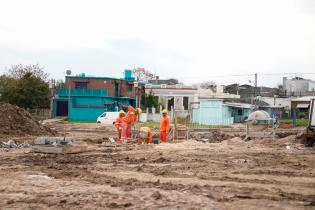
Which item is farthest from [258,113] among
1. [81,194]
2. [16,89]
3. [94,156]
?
[16,89]

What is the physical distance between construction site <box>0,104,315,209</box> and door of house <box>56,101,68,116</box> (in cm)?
4396

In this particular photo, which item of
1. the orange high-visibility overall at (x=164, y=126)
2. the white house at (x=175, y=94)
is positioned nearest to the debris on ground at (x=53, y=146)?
the orange high-visibility overall at (x=164, y=126)

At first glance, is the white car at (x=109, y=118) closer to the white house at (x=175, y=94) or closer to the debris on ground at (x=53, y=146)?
the white house at (x=175, y=94)

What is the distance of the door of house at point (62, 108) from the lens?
63347mm

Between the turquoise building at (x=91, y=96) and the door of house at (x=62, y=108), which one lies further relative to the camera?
the door of house at (x=62, y=108)

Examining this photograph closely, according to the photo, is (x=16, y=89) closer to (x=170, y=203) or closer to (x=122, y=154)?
(x=122, y=154)

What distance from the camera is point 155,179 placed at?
11211 millimetres

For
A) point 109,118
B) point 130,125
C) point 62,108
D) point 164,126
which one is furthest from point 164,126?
point 62,108

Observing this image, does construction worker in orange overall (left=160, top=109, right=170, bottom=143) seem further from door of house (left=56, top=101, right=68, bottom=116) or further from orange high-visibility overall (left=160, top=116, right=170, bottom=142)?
door of house (left=56, top=101, right=68, bottom=116)

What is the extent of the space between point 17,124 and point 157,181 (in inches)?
737

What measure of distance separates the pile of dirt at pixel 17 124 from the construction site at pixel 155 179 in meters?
7.13

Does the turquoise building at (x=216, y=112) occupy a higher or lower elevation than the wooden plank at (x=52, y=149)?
higher

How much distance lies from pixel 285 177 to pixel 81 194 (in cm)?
507

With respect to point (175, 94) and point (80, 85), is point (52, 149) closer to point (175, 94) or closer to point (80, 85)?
point (80, 85)
